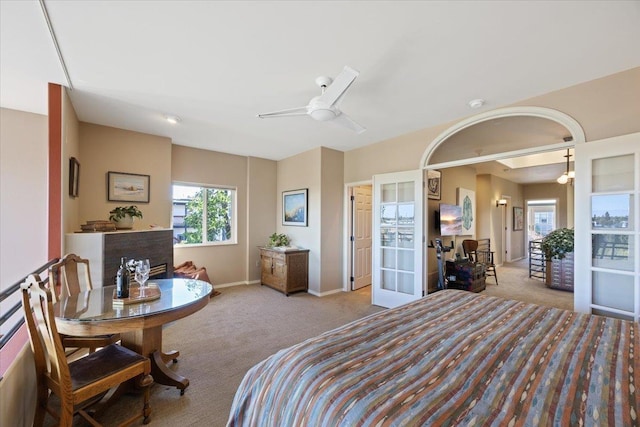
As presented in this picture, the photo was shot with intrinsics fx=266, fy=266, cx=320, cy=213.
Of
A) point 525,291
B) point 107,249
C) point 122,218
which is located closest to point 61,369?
point 107,249

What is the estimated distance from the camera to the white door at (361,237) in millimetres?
5141

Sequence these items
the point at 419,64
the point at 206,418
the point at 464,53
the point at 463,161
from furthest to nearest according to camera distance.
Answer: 1. the point at 463,161
2. the point at 419,64
3. the point at 464,53
4. the point at 206,418

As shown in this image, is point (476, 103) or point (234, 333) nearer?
point (476, 103)

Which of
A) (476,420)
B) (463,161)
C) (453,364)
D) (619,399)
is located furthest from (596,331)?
(463,161)

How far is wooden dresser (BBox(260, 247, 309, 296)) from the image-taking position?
4.73 meters

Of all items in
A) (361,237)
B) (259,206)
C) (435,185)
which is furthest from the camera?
(259,206)

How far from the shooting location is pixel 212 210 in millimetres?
5277

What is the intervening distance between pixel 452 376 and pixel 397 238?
316 centimetres

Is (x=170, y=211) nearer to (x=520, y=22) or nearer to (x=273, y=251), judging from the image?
(x=273, y=251)

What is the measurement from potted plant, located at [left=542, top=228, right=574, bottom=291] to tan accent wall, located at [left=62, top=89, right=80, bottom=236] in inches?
284

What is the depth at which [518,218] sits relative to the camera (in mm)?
9008

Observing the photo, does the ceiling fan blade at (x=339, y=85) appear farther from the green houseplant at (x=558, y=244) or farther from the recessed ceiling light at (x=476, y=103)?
the green houseplant at (x=558, y=244)

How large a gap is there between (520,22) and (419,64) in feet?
2.26

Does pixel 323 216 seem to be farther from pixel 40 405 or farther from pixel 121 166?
pixel 40 405
